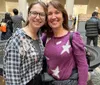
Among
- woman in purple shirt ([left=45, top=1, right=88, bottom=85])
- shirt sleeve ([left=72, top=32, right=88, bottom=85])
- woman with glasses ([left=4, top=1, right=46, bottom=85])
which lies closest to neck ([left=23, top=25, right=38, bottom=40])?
woman with glasses ([left=4, top=1, right=46, bottom=85])

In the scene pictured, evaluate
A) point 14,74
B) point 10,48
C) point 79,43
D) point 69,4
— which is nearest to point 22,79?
point 14,74

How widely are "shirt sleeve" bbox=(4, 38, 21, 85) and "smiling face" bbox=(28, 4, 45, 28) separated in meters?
0.27

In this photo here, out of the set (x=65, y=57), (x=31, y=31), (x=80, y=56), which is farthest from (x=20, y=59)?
(x=80, y=56)

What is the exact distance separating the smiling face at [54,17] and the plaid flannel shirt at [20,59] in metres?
0.26

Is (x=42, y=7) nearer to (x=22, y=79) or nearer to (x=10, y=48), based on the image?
(x=10, y=48)

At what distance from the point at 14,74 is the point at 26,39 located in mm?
331

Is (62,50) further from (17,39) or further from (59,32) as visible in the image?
(17,39)

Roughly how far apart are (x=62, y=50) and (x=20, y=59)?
1.29ft

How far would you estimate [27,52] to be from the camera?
1663 millimetres

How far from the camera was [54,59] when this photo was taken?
1.77m

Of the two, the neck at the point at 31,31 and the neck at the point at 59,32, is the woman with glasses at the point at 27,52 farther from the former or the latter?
the neck at the point at 59,32

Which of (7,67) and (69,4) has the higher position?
(69,4)

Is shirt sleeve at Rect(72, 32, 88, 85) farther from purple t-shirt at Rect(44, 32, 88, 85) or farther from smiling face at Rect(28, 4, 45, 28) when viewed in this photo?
smiling face at Rect(28, 4, 45, 28)

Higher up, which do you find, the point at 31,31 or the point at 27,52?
the point at 31,31
